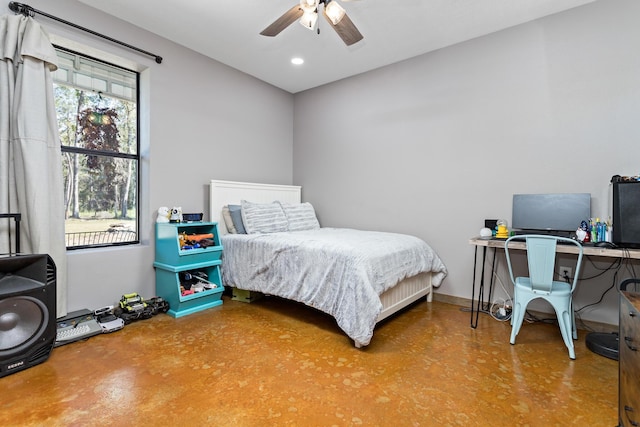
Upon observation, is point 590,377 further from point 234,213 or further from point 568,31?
point 234,213

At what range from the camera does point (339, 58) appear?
355 cm

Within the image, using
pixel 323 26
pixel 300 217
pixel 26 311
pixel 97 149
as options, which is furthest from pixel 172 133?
pixel 26 311

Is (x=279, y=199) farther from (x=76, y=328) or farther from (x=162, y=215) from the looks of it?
(x=76, y=328)

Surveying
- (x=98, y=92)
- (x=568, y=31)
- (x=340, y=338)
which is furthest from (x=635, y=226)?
(x=98, y=92)

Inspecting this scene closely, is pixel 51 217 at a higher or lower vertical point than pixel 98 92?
lower

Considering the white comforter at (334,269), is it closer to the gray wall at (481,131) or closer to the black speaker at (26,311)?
the gray wall at (481,131)

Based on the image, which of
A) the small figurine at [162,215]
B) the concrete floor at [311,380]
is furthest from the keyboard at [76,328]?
the small figurine at [162,215]

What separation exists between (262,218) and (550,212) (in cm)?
275

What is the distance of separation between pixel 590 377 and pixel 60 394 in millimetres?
3037

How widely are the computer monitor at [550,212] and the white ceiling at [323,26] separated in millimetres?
1611

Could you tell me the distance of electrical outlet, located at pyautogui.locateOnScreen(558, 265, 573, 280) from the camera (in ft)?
8.83

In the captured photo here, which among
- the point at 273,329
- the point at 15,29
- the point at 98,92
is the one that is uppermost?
the point at 15,29

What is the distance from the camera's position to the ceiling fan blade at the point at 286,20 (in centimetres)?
216

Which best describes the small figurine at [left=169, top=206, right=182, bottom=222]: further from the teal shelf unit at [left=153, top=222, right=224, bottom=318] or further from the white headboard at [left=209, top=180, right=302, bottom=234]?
the white headboard at [left=209, top=180, right=302, bottom=234]
